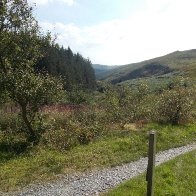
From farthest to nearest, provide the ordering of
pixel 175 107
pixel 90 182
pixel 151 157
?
pixel 175 107 < pixel 90 182 < pixel 151 157

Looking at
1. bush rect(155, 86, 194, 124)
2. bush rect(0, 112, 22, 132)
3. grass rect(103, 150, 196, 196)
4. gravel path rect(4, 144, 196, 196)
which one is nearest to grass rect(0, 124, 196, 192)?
gravel path rect(4, 144, 196, 196)

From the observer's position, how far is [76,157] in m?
15.6

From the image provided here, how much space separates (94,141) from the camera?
18516mm

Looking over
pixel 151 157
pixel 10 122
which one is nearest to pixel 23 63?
pixel 10 122

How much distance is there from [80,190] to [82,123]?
845cm

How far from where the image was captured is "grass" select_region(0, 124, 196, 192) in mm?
13516

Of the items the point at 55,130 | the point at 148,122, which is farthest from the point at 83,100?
the point at 55,130

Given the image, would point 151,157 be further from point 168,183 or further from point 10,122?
point 10,122

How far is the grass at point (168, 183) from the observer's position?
11406 millimetres

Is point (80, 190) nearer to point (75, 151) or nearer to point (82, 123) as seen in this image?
point (75, 151)

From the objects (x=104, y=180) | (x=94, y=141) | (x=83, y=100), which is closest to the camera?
(x=104, y=180)

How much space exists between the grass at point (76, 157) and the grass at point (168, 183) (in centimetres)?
257

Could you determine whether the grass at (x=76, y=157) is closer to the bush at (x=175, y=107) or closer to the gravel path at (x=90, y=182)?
the gravel path at (x=90, y=182)

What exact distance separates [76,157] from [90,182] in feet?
9.19
